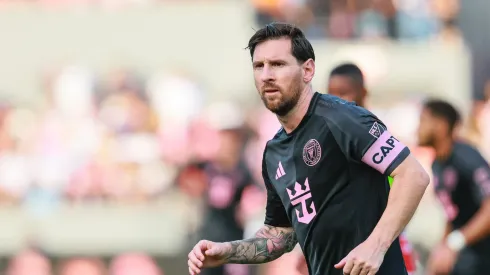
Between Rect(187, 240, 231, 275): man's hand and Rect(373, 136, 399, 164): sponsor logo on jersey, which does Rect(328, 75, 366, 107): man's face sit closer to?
Rect(187, 240, 231, 275): man's hand

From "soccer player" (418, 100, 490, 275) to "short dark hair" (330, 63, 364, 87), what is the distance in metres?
1.76

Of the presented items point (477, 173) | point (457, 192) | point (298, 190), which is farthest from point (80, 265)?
point (298, 190)

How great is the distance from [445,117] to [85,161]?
33.4 ft

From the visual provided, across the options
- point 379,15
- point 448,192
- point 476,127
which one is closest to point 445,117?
point 448,192

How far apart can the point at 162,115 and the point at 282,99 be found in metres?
12.8

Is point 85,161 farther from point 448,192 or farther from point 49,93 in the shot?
point 448,192

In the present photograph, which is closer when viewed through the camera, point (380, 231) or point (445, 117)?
point (380, 231)

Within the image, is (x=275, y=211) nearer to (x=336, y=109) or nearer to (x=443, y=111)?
(x=336, y=109)

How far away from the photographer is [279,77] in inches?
169

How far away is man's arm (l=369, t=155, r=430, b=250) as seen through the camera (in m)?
4.04

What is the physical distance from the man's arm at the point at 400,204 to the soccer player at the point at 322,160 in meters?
0.04

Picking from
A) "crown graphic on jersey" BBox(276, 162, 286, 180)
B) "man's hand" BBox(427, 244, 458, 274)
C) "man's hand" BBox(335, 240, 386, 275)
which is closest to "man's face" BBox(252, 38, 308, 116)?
"crown graphic on jersey" BBox(276, 162, 286, 180)

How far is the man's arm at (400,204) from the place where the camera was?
13.3 feet

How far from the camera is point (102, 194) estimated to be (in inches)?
688
